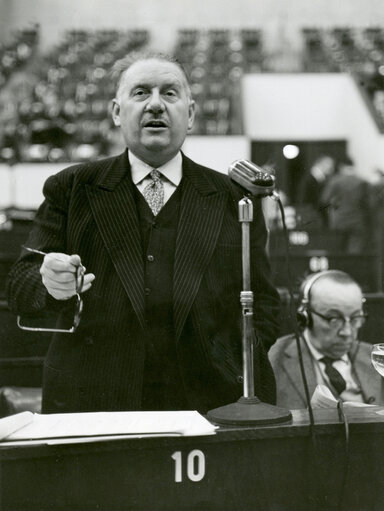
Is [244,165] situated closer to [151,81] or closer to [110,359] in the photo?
[151,81]

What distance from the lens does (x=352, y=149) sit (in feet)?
30.9

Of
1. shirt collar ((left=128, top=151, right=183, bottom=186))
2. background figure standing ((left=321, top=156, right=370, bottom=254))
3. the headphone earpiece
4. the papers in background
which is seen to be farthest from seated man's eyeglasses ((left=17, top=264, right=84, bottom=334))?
background figure standing ((left=321, top=156, right=370, bottom=254))

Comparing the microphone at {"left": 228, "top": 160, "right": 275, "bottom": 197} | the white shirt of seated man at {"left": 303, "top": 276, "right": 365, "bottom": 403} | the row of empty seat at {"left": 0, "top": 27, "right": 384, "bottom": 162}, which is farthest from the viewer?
the row of empty seat at {"left": 0, "top": 27, "right": 384, "bottom": 162}

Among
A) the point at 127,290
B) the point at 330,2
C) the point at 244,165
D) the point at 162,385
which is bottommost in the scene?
the point at 162,385

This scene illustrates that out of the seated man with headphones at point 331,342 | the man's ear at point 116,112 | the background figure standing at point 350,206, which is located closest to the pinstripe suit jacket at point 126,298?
the man's ear at point 116,112

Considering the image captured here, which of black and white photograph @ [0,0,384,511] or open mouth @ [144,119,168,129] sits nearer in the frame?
black and white photograph @ [0,0,384,511]

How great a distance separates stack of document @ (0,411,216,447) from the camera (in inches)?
36.7

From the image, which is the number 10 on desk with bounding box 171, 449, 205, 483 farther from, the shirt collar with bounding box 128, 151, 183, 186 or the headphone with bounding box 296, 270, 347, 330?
the headphone with bounding box 296, 270, 347, 330

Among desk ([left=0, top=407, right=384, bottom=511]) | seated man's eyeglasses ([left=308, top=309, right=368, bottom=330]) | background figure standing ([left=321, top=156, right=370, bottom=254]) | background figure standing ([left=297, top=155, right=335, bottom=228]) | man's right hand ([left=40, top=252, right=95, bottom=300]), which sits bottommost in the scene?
desk ([left=0, top=407, right=384, bottom=511])

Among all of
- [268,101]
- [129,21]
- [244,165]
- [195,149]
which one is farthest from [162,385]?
[129,21]

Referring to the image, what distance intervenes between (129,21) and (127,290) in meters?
13.2

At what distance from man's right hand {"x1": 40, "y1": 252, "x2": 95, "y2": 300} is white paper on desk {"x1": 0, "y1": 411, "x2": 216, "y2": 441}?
224 mm

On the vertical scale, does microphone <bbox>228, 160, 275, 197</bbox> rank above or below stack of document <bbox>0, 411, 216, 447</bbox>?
above

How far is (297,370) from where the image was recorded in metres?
1.90
